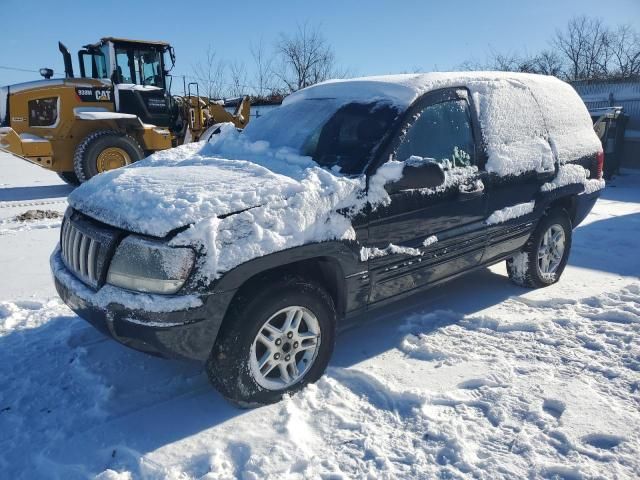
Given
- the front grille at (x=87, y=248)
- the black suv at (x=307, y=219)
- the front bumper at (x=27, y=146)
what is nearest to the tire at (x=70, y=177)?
the front bumper at (x=27, y=146)

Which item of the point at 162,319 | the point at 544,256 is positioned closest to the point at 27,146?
the point at 162,319

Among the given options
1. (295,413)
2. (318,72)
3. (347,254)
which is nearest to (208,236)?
(347,254)

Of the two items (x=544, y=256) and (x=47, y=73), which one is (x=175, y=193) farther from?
(x=47, y=73)

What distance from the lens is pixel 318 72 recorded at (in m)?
28.5

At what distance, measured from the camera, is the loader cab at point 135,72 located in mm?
10727

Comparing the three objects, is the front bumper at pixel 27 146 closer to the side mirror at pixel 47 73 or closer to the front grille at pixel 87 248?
the side mirror at pixel 47 73

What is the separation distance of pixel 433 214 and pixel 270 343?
1.44 m

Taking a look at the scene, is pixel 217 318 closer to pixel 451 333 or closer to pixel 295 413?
pixel 295 413

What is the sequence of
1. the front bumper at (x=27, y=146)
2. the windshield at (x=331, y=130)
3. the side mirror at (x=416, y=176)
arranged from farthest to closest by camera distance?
the front bumper at (x=27, y=146), the windshield at (x=331, y=130), the side mirror at (x=416, y=176)

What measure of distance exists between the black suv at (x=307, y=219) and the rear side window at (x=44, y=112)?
729cm

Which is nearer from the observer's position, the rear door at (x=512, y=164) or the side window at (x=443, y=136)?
the side window at (x=443, y=136)

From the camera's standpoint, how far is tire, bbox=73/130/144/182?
9758 mm

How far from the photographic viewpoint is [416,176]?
3.07m

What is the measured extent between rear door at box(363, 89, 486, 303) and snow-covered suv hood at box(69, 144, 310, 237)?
2.44ft
